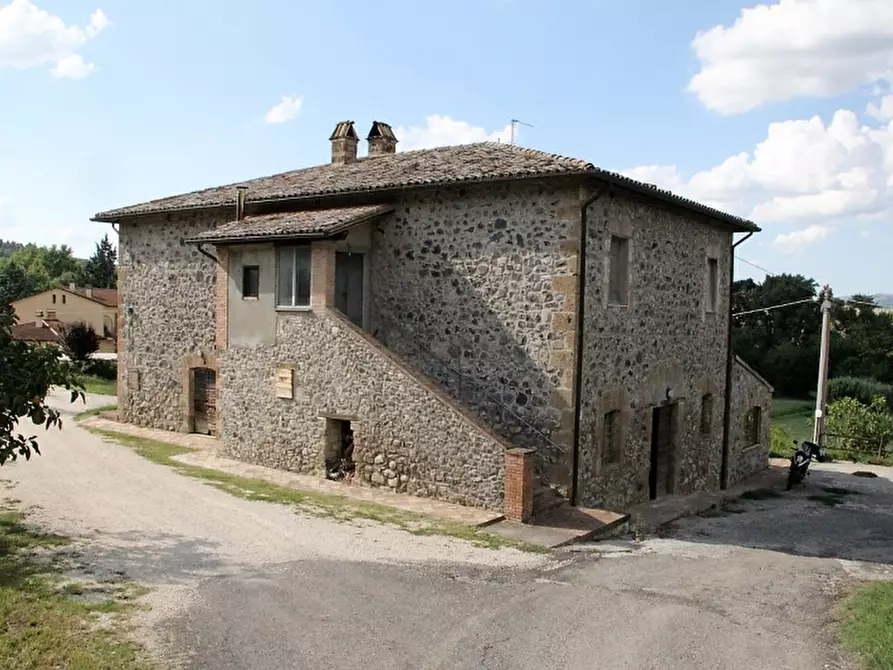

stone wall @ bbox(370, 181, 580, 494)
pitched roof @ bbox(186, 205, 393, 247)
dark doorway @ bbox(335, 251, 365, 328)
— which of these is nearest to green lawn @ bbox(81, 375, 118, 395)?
pitched roof @ bbox(186, 205, 393, 247)

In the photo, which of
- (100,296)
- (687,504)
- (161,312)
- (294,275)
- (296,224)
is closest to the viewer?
(296,224)

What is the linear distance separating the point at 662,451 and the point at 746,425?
669 cm

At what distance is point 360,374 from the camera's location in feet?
45.2

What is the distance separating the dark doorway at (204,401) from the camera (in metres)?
18.6

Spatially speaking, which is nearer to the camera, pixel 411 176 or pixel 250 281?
pixel 411 176

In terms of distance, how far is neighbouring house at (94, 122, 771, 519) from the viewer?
511 inches

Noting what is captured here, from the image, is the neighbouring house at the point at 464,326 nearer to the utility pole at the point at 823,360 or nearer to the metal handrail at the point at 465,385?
the metal handrail at the point at 465,385

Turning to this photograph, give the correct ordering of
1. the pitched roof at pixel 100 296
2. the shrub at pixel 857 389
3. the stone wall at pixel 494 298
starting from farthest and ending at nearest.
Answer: the pitched roof at pixel 100 296 < the shrub at pixel 857 389 < the stone wall at pixel 494 298

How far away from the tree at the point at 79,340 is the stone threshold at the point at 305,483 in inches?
541

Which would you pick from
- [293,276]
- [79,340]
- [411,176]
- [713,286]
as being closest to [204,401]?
[293,276]

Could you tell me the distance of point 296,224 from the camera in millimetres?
14844

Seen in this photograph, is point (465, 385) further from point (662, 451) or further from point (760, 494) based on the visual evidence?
point (760, 494)

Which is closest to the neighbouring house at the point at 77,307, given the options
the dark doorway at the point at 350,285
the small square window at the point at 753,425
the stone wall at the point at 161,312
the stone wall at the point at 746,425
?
the stone wall at the point at 161,312

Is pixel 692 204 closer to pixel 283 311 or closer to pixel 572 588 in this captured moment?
pixel 283 311
